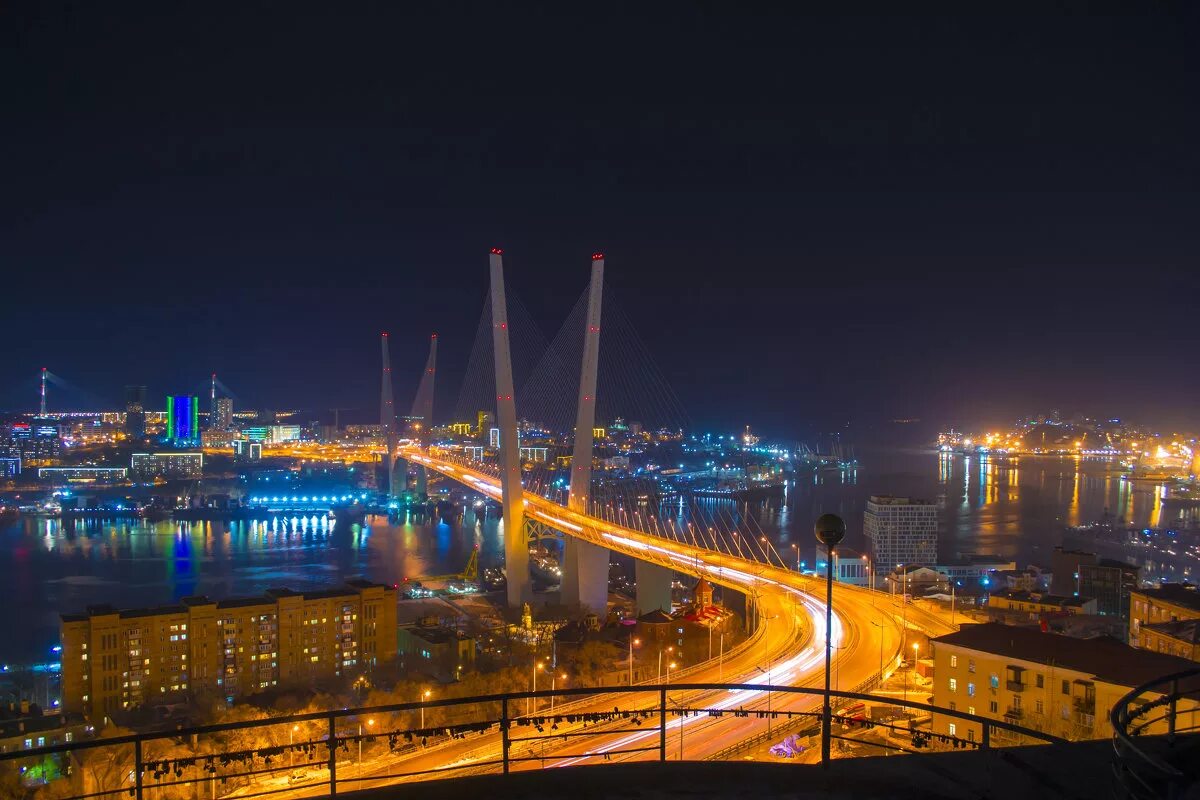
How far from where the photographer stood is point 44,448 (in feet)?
88.1

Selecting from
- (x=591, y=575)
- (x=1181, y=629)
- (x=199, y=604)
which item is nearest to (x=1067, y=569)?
(x=1181, y=629)

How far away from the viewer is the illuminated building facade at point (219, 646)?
18.3ft

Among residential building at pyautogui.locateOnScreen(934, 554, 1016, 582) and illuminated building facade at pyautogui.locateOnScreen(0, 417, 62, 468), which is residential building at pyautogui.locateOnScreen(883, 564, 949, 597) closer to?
residential building at pyautogui.locateOnScreen(934, 554, 1016, 582)

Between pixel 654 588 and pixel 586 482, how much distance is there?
1253mm

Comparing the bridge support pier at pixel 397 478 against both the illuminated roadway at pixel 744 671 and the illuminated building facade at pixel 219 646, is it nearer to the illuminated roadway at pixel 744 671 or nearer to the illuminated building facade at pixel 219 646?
the illuminated building facade at pixel 219 646

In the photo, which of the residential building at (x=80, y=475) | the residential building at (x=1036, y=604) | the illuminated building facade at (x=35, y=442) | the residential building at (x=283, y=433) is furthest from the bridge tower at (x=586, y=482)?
the residential building at (x=283, y=433)

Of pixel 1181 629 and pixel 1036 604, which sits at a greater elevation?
pixel 1181 629

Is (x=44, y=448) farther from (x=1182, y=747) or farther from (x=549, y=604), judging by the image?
(x=1182, y=747)

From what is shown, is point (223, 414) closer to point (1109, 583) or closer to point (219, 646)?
point (219, 646)

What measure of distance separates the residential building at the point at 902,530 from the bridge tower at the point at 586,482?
4887mm

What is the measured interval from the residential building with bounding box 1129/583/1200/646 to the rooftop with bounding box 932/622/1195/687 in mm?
2058

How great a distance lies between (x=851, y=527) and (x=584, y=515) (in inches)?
284

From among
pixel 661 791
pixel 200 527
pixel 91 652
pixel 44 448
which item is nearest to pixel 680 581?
pixel 91 652

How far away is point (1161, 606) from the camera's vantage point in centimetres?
496
